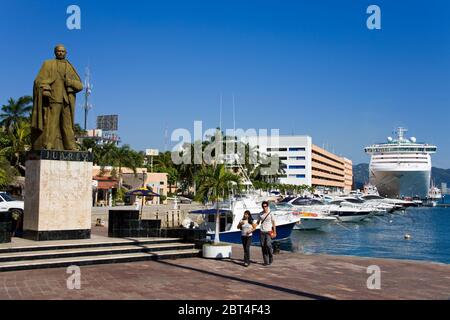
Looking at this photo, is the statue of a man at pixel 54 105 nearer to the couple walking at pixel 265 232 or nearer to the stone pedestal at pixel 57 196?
the stone pedestal at pixel 57 196

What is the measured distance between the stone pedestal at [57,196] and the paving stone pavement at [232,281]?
3226 mm

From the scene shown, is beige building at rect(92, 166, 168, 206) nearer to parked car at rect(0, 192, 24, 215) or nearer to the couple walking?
parked car at rect(0, 192, 24, 215)

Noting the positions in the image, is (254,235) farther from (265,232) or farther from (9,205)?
(265,232)

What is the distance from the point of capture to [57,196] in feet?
50.0

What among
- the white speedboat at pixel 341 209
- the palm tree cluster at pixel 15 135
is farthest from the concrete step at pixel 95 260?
the white speedboat at pixel 341 209

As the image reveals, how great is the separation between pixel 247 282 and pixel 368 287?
109 inches

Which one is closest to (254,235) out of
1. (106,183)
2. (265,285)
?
(265,285)

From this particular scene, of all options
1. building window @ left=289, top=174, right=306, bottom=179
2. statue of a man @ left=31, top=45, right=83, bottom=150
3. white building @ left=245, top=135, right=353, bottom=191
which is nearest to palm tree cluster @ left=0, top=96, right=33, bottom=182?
statue of a man @ left=31, top=45, right=83, bottom=150

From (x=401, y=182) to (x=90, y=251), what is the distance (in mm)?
104380

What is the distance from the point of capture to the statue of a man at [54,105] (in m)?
15.6

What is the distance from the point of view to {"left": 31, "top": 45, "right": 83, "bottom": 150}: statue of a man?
51.3 feet
